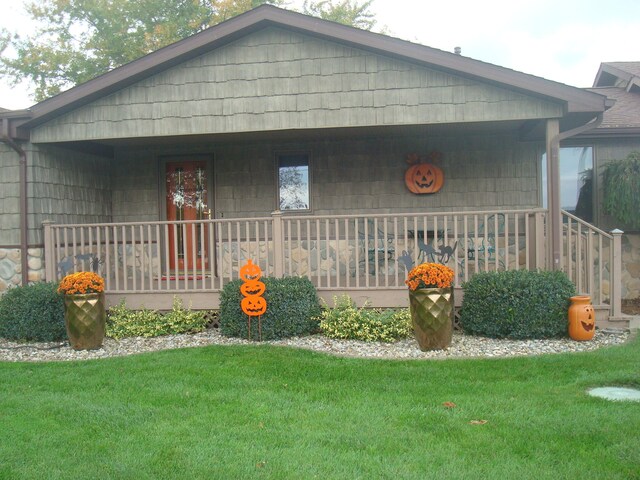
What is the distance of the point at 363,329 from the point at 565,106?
3.74 m

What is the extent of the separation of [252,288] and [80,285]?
2005 millimetres

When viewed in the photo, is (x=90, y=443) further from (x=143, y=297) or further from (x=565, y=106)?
(x=565, y=106)

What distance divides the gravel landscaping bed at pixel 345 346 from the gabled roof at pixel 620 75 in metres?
5.99

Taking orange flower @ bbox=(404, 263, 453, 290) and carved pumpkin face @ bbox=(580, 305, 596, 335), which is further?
carved pumpkin face @ bbox=(580, 305, 596, 335)

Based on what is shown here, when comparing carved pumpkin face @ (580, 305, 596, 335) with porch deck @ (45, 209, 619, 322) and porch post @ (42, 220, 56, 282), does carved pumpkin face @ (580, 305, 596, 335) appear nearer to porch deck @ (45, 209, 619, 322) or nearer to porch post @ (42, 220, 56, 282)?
porch deck @ (45, 209, 619, 322)

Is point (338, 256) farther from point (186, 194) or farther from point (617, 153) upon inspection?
point (617, 153)

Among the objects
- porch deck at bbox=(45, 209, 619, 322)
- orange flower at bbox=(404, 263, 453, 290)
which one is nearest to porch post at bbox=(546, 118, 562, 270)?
porch deck at bbox=(45, 209, 619, 322)

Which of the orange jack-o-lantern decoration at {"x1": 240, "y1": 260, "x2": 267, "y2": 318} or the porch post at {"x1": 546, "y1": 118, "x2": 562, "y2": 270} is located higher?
the porch post at {"x1": 546, "y1": 118, "x2": 562, "y2": 270}

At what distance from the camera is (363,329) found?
7379 mm

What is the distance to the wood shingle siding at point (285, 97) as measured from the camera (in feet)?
26.0

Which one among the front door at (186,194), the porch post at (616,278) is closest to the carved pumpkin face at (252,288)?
the front door at (186,194)

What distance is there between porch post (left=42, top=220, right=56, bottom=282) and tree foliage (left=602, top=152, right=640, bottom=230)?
823cm

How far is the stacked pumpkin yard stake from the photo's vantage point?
734cm

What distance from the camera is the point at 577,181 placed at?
10.3m
